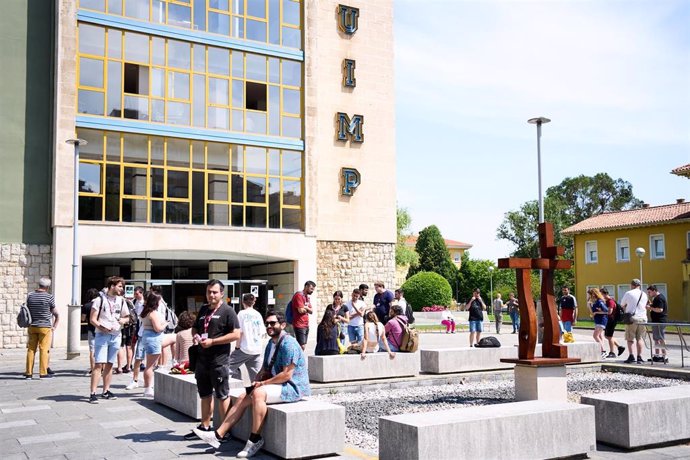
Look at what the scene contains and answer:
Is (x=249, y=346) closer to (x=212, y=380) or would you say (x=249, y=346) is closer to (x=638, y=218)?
(x=212, y=380)

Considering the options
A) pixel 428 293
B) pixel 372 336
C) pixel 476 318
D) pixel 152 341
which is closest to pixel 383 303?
pixel 372 336

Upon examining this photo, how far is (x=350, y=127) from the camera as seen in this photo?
3147 cm

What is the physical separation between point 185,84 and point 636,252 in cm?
3062

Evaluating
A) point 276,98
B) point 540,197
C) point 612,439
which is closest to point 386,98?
point 276,98

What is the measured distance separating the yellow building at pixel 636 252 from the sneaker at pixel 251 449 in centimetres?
3997

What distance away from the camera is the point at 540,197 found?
20.9 m

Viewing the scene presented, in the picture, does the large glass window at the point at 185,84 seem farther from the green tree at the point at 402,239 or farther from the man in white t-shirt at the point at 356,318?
the green tree at the point at 402,239

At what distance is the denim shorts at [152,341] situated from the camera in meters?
11.9

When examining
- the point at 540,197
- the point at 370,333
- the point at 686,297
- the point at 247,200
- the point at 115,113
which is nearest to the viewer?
the point at 370,333

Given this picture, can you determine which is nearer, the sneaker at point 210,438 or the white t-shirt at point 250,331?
the sneaker at point 210,438

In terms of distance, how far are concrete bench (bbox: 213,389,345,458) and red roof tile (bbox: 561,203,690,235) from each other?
43.9 meters

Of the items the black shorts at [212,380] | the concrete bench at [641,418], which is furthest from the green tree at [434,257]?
the black shorts at [212,380]

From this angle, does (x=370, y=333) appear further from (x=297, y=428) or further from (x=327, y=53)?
(x=327, y=53)

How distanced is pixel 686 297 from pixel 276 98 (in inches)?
1231
